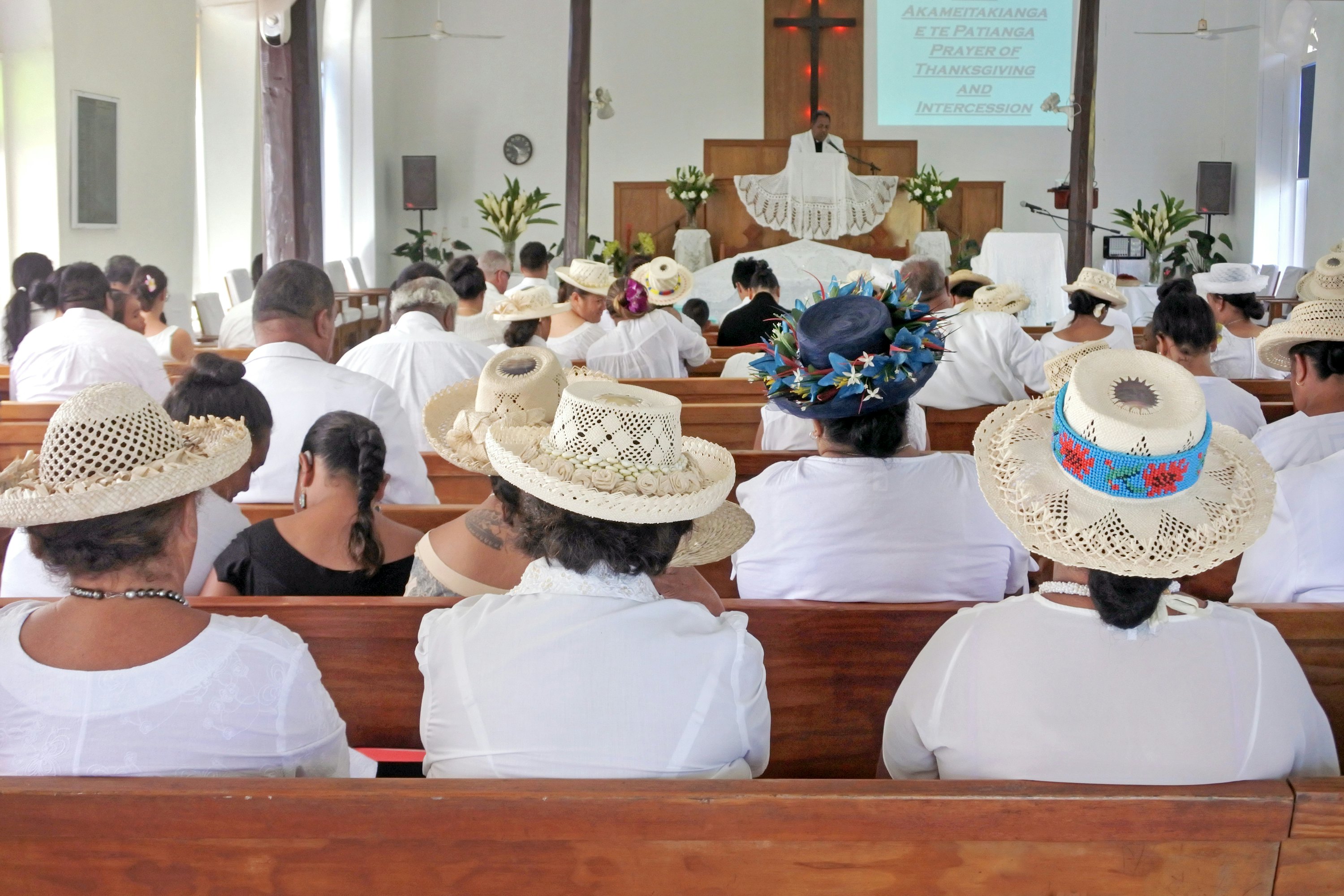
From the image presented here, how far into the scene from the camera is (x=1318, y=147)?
11844mm

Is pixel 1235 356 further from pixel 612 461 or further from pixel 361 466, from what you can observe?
pixel 612 461

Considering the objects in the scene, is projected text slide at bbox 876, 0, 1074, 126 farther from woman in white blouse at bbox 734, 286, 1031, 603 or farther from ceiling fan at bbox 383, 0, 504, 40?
woman in white blouse at bbox 734, 286, 1031, 603

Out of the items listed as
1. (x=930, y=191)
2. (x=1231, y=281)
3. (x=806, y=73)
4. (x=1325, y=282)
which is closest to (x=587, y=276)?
(x=1231, y=281)

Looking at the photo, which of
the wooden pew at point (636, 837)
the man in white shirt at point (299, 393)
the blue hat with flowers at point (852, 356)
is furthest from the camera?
the man in white shirt at point (299, 393)

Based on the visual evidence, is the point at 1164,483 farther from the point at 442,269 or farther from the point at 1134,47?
the point at 1134,47

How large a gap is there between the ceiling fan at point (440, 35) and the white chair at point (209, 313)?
18.0 feet

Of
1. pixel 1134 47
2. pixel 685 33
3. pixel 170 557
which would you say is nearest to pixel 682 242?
pixel 685 33

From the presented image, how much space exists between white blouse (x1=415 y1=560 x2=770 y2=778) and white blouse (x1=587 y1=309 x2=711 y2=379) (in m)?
3.85

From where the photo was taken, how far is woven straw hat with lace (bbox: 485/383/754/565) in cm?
148

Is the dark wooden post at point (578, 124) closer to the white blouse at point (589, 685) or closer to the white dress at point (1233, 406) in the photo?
the white dress at point (1233, 406)

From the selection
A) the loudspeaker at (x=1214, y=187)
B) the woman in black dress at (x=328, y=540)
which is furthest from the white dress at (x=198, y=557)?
the loudspeaker at (x=1214, y=187)

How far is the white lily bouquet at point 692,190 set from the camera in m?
11.2

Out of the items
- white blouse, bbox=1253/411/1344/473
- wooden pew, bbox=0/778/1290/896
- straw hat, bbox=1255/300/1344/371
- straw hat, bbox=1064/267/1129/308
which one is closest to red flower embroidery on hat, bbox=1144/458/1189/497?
wooden pew, bbox=0/778/1290/896

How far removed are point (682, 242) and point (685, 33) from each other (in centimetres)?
368
